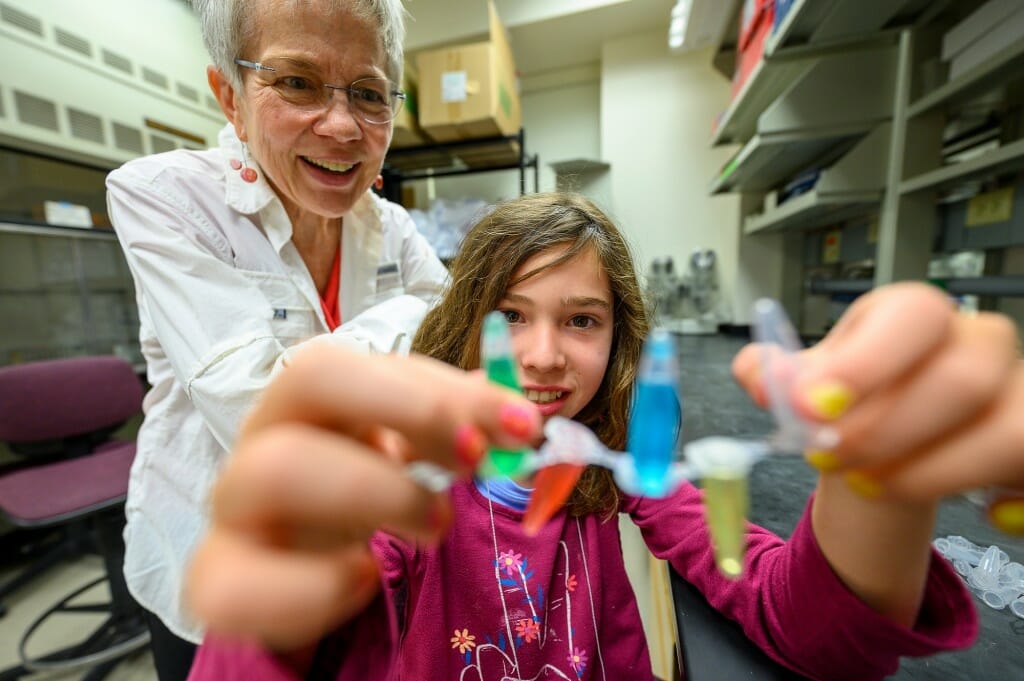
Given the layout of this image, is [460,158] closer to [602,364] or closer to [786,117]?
[786,117]

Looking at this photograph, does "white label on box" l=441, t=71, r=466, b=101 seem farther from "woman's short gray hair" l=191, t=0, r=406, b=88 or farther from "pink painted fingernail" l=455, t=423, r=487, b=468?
"pink painted fingernail" l=455, t=423, r=487, b=468

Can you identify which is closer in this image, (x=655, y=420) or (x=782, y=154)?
(x=655, y=420)

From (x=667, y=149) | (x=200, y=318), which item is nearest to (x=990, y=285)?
(x=200, y=318)

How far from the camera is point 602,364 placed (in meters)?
0.61

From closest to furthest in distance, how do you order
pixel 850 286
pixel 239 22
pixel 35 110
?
pixel 239 22, pixel 850 286, pixel 35 110

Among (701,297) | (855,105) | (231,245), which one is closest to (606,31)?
(701,297)

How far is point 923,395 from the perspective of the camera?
232 mm

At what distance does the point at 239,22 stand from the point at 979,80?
4.67 feet

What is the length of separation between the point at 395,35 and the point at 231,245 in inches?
18.9

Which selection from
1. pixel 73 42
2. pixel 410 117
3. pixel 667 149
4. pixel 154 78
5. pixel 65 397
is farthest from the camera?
pixel 667 149

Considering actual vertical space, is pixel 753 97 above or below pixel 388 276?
above

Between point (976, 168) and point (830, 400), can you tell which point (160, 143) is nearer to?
point (830, 400)

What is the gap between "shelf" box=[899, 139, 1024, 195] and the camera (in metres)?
0.77

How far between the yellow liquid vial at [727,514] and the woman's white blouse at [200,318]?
0.53m
